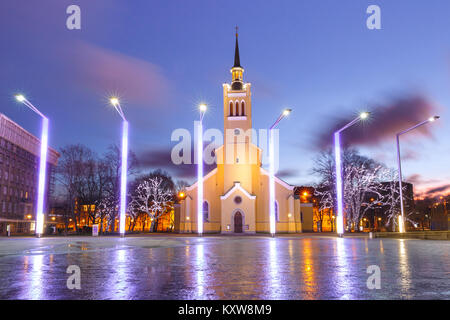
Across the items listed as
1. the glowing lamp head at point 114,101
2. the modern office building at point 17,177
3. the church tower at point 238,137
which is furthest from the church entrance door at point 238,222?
the modern office building at point 17,177

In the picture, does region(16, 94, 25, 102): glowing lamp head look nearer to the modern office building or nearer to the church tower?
the church tower

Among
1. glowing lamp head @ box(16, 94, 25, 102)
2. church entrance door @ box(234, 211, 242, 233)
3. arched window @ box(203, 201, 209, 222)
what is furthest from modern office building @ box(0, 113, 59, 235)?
glowing lamp head @ box(16, 94, 25, 102)

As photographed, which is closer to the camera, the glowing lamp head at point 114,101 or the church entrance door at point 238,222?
the glowing lamp head at point 114,101

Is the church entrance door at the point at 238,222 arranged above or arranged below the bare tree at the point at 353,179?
below

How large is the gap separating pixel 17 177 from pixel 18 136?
7.94 meters

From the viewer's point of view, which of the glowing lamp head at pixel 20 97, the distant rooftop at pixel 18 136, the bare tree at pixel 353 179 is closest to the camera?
the glowing lamp head at pixel 20 97

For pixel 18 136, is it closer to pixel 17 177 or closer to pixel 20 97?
pixel 17 177

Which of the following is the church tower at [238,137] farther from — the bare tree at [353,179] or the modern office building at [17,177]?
the modern office building at [17,177]

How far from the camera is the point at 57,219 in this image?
298 feet

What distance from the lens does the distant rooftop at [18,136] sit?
6327 cm

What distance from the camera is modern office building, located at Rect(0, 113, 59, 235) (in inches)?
2493
